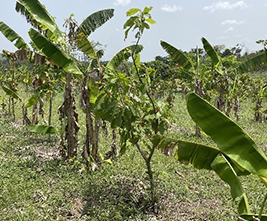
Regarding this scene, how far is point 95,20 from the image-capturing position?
654 cm

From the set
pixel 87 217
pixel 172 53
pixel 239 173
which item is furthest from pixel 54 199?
pixel 172 53

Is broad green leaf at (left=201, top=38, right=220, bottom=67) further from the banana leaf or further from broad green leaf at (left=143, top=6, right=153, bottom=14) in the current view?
the banana leaf

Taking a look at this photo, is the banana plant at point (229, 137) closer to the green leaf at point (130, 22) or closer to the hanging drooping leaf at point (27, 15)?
the green leaf at point (130, 22)

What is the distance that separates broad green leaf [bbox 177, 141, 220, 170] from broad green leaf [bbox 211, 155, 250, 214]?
183 mm

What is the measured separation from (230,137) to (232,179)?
0.65 m

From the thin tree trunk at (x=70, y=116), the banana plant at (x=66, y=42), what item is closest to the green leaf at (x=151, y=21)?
the banana plant at (x=66, y=42)

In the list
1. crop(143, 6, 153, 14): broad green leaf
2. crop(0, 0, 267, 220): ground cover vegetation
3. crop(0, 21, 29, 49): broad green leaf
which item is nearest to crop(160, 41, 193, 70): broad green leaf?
crop(0, 0, 267, 220): ground cover vegetation

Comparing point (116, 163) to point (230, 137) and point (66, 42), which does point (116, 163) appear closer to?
point (66, 42)

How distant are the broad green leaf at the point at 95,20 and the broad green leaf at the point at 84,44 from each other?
85 cm

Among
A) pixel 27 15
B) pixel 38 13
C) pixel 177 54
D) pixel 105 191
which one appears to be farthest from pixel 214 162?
pixel 27 15

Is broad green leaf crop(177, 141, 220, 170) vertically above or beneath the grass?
above

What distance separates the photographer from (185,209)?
209 inches

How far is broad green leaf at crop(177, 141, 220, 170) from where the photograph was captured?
3171mm

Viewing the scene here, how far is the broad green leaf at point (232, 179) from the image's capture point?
2723 mm
